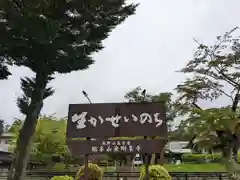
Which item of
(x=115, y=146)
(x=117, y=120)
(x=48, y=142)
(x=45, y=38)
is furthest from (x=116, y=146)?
(x=48, y=142)

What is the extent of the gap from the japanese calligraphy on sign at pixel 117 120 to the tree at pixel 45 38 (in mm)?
4901

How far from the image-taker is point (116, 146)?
547 cm

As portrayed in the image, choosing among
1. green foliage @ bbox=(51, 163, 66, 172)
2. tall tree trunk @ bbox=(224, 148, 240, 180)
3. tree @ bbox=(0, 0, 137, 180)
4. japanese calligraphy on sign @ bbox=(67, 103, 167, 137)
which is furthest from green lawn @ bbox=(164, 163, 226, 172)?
japanese calligraphy on sign @ bbox=(67, 103, 167, 137)

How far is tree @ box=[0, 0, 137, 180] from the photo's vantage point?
33.7 ft

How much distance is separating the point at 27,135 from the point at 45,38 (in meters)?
3.60

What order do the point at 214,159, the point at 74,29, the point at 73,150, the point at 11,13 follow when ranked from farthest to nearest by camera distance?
the point at 214,159 < the point at 74,29 < the point at 11,13 < the point at 73,150

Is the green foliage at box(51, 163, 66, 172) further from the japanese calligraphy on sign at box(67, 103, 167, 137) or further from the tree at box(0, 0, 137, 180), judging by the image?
the japanese calligraphy on sign at box(67, 103, 167, 137)

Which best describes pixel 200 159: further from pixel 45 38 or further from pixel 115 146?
pixel 115 146

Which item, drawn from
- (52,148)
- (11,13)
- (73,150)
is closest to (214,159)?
(52,148)

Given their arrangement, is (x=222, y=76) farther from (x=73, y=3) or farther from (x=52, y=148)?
(x=52, y=148)

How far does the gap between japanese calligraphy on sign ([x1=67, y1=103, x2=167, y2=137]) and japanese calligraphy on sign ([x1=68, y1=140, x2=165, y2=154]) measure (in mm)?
136

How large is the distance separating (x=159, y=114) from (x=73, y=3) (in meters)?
6.88

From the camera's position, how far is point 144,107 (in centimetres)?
563

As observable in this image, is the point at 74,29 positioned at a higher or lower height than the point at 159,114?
higher
